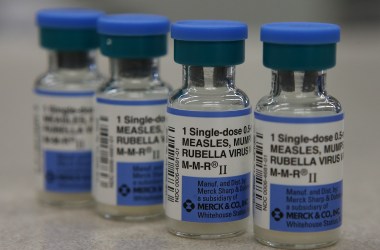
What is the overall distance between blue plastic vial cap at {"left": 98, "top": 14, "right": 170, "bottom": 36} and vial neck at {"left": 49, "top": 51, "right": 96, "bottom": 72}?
3.1 inches

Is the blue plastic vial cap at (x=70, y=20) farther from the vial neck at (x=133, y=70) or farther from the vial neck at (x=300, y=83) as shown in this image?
the vial neck at (x=300, y=83)

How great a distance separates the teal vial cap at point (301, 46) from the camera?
76cm

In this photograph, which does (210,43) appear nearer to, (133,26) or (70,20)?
(133,26)

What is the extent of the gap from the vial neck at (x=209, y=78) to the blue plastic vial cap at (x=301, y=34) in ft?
0.21

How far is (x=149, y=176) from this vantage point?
2.93 ft

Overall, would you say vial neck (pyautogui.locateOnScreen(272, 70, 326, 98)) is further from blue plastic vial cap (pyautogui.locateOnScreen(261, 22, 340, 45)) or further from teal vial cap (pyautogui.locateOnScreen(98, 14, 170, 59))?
teal vial cap (pyautogui.locateOnScreen(98, 14, 170, 59))

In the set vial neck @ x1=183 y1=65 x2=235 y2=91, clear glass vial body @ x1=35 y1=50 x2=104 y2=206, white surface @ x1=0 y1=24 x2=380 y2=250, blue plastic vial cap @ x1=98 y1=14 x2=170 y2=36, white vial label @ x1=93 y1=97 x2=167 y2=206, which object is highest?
blue plastic vial cap @ x1=98 y1=14 x2=170 y2=36

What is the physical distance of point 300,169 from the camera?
78cm

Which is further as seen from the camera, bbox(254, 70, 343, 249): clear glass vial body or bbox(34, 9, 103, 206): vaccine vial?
bbox(34, 9, 103, 206): vaccine vial

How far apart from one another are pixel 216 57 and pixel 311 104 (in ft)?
0.31

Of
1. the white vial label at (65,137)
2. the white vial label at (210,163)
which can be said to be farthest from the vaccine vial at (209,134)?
the white vial label at (65,137)

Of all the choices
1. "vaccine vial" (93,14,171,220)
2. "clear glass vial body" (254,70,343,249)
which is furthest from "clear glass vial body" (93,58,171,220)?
"clear glass vial body" (254,70,343,249)

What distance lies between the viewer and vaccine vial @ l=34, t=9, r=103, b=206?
956 millimetres

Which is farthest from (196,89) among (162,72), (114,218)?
(162,72)
